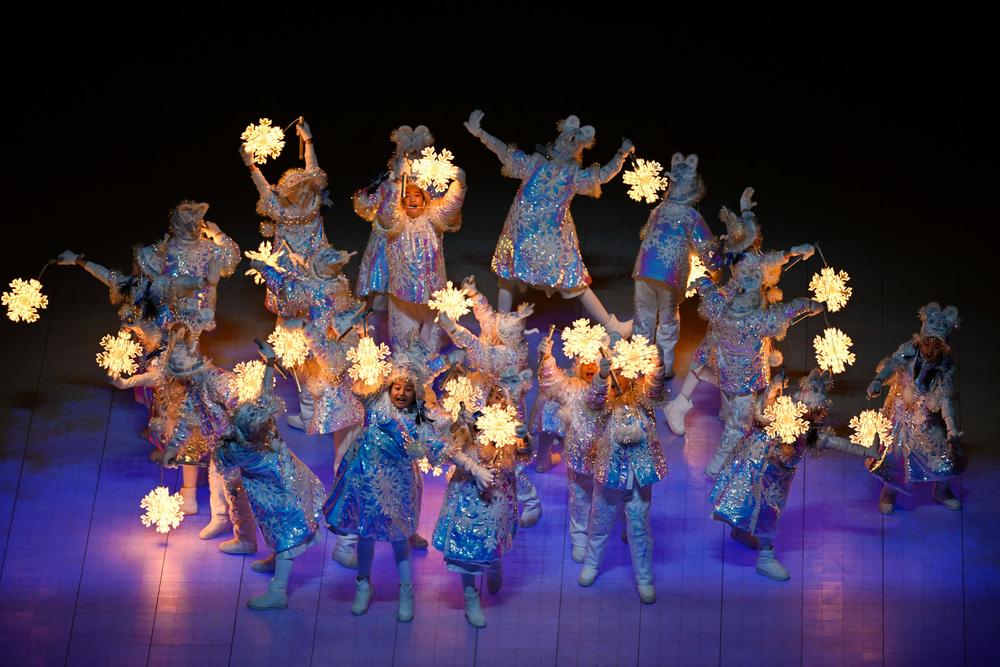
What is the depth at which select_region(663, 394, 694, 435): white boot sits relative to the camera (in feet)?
33.9

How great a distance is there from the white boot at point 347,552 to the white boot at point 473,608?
0.71 m

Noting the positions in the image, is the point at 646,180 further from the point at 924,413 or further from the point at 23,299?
the point at 23,299

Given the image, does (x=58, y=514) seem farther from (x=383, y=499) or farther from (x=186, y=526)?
(x=383, y=499)

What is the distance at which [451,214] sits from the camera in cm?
1033

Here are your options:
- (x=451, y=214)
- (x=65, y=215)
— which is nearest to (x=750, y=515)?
(x=451, y=214)

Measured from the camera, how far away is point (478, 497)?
8.82 metres

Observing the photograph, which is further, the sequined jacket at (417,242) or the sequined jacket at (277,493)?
the sequined jacket at (417,242)

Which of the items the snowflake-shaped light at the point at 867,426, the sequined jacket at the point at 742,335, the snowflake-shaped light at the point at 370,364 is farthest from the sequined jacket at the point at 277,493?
the snowflake-shaped light at the point at 867,426

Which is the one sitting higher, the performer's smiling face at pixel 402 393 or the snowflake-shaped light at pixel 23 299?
the snowflake-shaped light at pixel 23 299

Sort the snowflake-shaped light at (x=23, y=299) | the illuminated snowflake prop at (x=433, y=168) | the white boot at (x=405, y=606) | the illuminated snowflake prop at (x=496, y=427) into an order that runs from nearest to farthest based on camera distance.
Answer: the illuminated snowflake prop at (x=496, y=427) → the white boot at (x=405, y=606) → the snowflake-shaped light at (x=23, y=299) → the illuminated snowflake prop at (x=433, y=168)

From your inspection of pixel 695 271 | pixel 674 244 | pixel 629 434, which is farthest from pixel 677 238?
pixel 629 434

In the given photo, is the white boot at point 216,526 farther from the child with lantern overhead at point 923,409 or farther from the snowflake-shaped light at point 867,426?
the child with lantern overhead at point 923,409

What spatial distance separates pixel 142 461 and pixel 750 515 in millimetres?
3355

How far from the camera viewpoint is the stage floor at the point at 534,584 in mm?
8898
